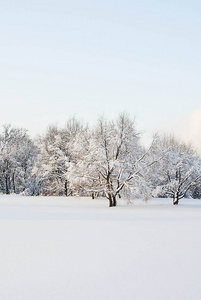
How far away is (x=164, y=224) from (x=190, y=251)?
4719mm

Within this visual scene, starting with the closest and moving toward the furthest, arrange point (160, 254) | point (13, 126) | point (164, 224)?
point (160, 254)
point (164, 224)
point (13, 126)

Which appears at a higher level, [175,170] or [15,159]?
[15,159]

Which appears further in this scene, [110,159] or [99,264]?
[110,159]

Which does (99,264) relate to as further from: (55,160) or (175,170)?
(55,160)

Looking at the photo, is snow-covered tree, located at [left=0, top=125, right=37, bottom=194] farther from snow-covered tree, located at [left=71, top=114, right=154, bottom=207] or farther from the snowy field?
the snowy field

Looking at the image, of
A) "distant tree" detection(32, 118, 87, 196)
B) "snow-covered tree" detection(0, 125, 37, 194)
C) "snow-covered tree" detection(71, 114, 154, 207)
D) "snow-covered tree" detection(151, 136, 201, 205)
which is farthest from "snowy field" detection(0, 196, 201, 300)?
"snow-covered tree" detection(0, 125, 37, 194)

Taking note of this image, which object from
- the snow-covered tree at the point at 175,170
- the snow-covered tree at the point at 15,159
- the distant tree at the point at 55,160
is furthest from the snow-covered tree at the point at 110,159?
the snow-covered tree at the point at 15,159

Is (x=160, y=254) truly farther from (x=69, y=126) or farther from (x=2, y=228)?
(x=69, y=126)

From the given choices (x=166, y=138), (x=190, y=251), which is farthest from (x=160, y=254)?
(x=166, y=138)

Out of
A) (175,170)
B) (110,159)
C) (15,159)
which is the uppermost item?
(15,159)

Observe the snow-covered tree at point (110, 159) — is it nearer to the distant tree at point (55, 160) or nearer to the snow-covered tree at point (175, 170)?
the snow-covered tree at point (175, 170)

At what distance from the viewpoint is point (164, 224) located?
12062 millimetres

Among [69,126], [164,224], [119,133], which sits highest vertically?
[69,126]

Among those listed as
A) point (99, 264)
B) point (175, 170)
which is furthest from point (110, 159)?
point (99, 264)
